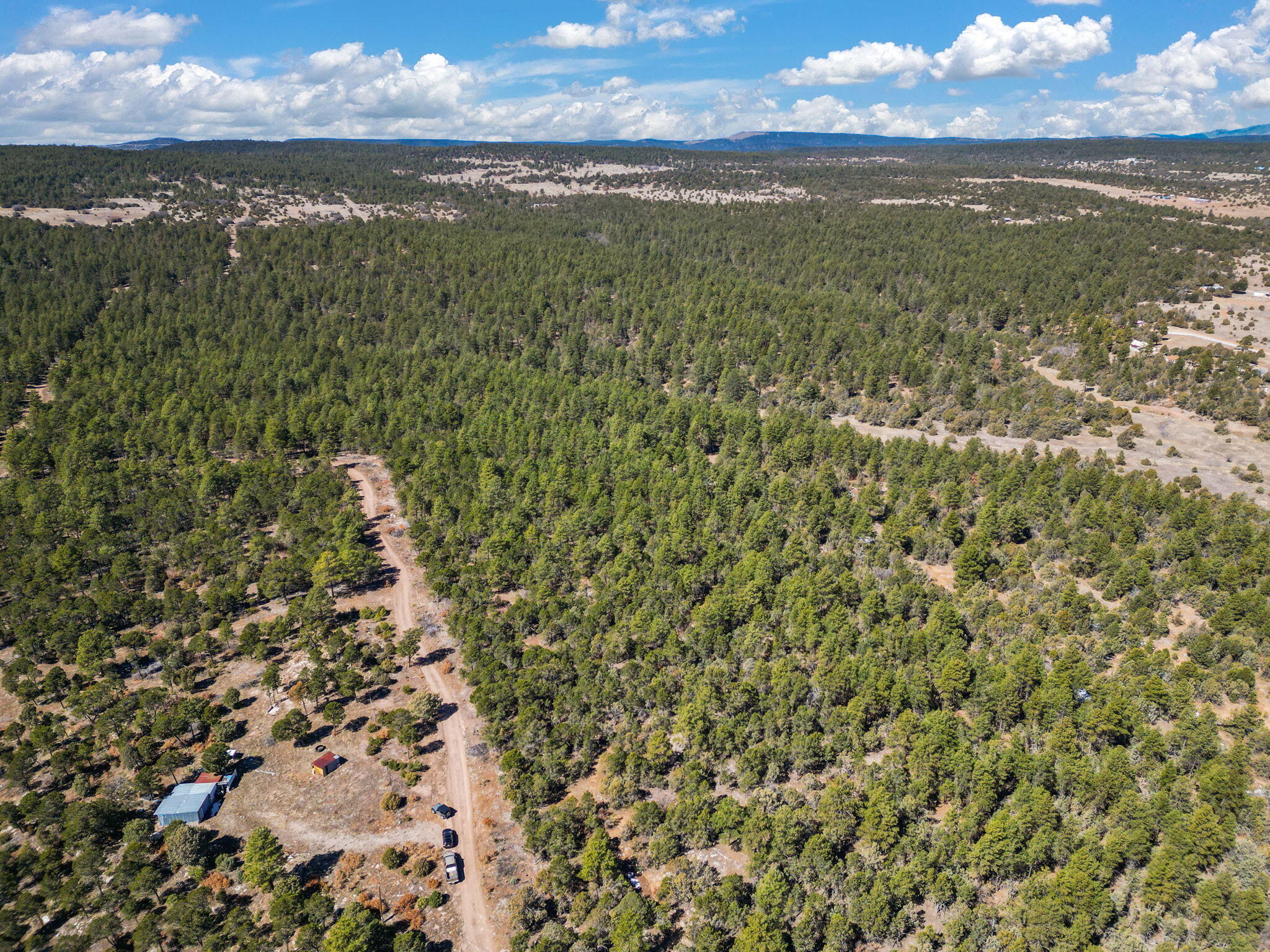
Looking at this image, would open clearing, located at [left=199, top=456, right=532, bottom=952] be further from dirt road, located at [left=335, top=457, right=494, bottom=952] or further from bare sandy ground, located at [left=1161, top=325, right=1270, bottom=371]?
bare sandy ground, located at [left=1161, top=325, right=1270, bottom=371]

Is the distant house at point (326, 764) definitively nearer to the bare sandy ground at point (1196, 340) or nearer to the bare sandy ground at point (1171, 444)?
the bare sandy ground at point (1171, 444)

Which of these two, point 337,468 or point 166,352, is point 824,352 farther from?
point 166,352

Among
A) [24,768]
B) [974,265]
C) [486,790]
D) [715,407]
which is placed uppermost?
[974,265]

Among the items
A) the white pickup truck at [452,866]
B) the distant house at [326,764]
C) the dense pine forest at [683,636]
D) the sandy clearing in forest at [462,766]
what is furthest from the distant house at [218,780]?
the white pickup truck at [452,866]

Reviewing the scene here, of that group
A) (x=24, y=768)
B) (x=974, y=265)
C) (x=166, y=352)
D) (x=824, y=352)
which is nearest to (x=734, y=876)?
(x=24, y=768)

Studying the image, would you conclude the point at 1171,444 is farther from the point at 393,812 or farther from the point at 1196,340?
the point at 393,812
